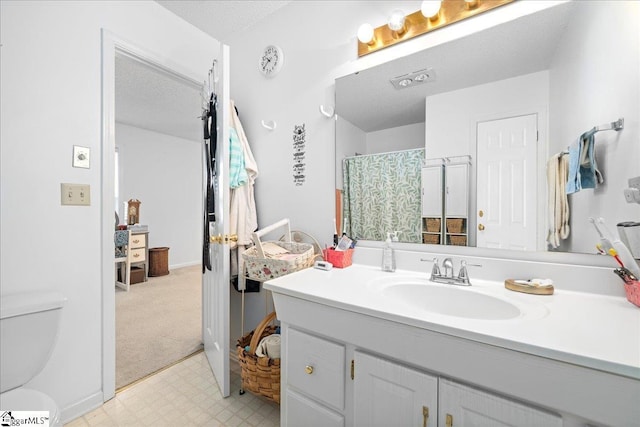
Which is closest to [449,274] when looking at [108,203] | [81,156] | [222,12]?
[108,203]

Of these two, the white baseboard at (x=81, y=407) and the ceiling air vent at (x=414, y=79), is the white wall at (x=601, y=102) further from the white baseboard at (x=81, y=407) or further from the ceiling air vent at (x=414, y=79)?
the white baseboard at (x=81, y=407)

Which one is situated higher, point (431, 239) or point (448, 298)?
point (431, 239)

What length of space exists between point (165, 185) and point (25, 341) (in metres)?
4.44

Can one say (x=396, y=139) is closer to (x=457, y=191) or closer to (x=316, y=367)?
(x=457, y=191)

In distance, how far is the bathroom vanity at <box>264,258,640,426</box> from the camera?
0.60 m

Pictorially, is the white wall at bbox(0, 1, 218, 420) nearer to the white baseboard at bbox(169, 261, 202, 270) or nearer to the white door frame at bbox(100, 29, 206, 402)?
the white door frame at bbox(100, 29, 206, 402)

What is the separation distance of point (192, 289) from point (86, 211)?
262 centimetres

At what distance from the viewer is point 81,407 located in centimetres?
145

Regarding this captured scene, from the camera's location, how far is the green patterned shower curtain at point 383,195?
1.33 metres

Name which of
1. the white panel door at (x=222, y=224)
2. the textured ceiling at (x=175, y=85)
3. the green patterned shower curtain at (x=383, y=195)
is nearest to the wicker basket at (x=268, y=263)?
the white panel door at (x=222, y=224)

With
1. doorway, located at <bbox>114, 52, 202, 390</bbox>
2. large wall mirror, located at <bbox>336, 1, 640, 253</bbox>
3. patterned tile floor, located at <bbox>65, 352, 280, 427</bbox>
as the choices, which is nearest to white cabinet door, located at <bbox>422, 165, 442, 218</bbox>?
large wall mirror, located at <bbox>336, 1, 640, 253</bbox>

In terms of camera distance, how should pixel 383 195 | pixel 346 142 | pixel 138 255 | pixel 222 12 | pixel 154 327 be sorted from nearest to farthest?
pixel 383 195 < pixel 346 142 < pixel 222 12 < pixel 154 327 < pixel 138 255

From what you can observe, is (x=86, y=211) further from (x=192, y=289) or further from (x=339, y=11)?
(x=192, y=289)

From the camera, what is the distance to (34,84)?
4.29 ft
